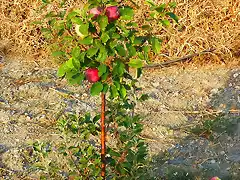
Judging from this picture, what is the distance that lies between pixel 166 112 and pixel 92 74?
2425 millimetres

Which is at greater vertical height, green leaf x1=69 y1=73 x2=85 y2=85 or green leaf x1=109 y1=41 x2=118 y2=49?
green leaf x1=109 y1=41 x2=118 y2=49

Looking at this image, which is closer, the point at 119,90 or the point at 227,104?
the point at 119,90

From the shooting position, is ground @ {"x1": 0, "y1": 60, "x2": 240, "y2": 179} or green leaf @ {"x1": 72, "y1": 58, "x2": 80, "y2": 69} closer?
green leaf @ {"x1": 72, "y1": 58, "x2": 80, "y2": 69}

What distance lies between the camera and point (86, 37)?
2240mm

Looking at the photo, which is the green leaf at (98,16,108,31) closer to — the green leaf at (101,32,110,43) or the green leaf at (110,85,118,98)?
the green leaf at (101,32,110,43)

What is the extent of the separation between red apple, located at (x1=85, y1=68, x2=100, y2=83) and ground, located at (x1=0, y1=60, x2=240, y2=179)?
1.54 meters

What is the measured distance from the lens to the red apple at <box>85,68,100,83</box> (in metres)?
2.34

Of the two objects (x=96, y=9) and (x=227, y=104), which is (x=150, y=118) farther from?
(x=96, y=9)

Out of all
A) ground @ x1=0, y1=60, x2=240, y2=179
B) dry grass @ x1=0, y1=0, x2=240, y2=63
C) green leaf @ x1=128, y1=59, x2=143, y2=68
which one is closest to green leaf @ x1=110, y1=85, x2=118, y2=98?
green leaf @ x1=128, y1=59, x2=143, y2=68

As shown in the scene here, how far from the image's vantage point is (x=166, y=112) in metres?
4.70

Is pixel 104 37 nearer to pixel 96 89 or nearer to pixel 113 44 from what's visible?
pixel 113 44

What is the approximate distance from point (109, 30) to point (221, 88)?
9.93ft

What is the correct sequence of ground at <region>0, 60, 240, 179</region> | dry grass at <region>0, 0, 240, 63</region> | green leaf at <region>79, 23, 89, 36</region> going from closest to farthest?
green leaf at <region>79, 23, 89, 36</region> < ground at <region>0, 60, 240, 179</region> < dry grass at <region>0, 0, 240, 63</region>

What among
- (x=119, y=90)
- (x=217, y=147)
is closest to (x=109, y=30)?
(x=119, y=90)
